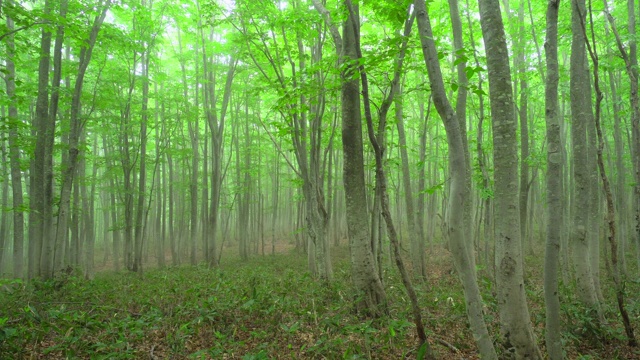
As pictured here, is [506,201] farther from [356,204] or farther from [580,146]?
[356,204]

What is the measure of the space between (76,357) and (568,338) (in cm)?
683

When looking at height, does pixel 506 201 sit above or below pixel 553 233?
→ above

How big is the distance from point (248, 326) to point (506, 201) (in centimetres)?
444

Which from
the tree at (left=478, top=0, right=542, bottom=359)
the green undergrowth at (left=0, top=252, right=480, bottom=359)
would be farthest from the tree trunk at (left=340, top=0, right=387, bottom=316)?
the tree at (left=478, top=0, right=542, bottom=359)

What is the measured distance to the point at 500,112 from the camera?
353 centimetres

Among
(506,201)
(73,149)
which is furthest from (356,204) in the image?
(73,149)

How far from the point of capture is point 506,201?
11.1 ft

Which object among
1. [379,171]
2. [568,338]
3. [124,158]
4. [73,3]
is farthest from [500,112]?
[124,158]

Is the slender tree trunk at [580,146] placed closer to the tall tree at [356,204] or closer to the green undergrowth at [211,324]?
the green undergrowth at [211,324]

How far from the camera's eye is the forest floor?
4512 mm

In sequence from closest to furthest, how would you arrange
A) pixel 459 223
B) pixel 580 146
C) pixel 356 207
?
pixel 459 223
pixel 580 146
pixel 356 207

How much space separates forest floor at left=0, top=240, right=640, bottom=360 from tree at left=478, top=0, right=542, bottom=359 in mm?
1538

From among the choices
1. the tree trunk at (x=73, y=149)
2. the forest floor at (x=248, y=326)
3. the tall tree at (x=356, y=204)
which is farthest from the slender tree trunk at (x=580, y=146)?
the tree trunk at (x=73, y=149)

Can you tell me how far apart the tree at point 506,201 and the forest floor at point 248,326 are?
1.54 m
